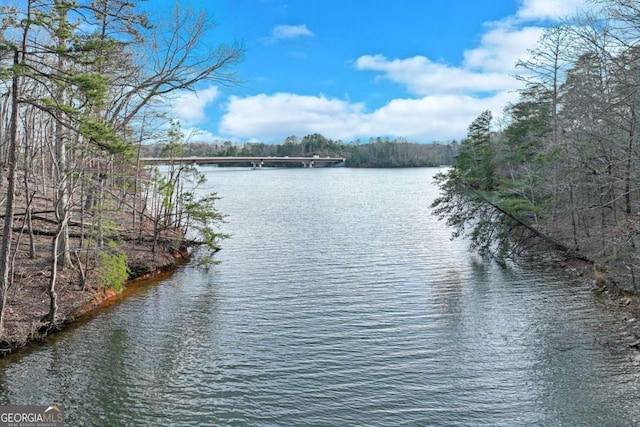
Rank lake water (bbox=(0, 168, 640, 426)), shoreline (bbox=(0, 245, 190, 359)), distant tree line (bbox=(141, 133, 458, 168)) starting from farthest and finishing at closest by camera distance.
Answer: distant tree line (bbox=(141, 133, 458, 168)), shoreline (bbox=(0, 245, 190, 359)), lake water (bbox=(0, 168, 640, 426))

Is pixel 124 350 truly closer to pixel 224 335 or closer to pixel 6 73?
pixel 224 335

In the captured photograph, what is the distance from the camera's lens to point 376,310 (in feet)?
50.9

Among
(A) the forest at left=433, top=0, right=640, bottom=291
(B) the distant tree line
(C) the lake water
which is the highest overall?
(B) the distant tree line

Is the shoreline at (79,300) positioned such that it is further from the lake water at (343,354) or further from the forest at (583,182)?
the forest at (583,182)

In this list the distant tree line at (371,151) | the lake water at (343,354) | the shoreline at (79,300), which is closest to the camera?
the lake water at (343,354)

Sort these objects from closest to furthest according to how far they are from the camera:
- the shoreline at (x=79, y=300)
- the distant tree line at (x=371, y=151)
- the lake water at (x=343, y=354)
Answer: the lake water at (x=343, y=354) < the shoreline at (x=79, y=300) < the distant tree line at (x=371, y=151)

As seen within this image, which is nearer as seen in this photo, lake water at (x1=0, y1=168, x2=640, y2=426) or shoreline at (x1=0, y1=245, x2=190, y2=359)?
lake water at (x1=0, y1=168, x2=640, y2=426)

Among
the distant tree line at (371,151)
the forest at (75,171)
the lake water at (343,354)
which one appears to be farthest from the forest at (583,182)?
the distant tree line at (371,151)

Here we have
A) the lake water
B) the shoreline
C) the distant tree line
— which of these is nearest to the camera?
the lake water

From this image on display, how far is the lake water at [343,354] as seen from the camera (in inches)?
368

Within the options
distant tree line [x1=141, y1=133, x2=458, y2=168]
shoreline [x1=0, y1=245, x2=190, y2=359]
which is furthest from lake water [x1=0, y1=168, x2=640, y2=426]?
distant tree line [x1=141, y1=133, x2=458, y2=168]

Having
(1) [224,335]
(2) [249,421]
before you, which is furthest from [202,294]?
(2) [249,421]

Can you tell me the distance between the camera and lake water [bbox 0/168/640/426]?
936cm

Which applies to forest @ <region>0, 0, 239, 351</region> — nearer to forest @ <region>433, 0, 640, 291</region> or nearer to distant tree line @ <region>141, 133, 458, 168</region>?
forest @ <region>433, 0, 640, 291</region>
